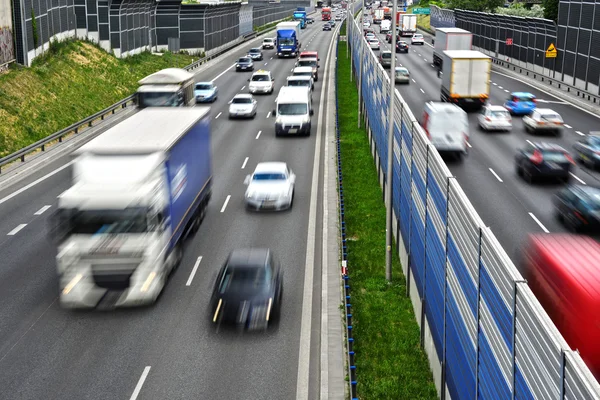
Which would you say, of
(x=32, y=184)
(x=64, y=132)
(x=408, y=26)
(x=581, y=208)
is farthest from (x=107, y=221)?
(x=408, y=26)

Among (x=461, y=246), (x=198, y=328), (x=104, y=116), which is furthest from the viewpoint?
(x=104, y=116)

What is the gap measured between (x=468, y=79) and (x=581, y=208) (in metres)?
28.9

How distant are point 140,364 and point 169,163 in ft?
21.2

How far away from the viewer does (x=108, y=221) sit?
20.3 metres

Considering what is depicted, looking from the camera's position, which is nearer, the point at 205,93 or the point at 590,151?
the point at 590,151

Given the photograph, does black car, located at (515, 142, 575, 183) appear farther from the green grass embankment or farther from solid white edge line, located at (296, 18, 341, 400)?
the green grass embankment

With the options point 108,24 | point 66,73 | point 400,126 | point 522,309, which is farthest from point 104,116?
point 522,309

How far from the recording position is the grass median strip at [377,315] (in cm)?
1764

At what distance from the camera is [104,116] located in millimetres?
52719

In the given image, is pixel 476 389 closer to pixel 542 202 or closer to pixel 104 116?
pixel 542 202

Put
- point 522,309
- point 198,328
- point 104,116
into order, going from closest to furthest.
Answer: point 522,309 < point 198,328 < point 104,116

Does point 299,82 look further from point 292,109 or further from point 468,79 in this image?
point 468,79

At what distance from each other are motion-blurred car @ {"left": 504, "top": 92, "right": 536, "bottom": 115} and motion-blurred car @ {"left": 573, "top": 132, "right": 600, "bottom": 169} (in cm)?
1525

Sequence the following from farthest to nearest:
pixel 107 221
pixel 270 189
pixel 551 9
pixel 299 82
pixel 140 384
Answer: pixel 551 9 < pixel 299 82 < pixel 270 189 < pixel 107 221 < pixel 140 384
